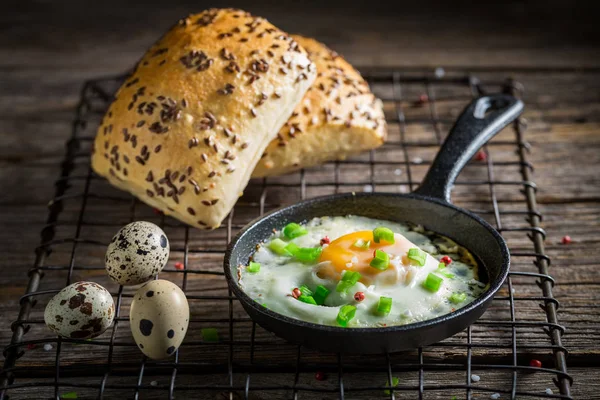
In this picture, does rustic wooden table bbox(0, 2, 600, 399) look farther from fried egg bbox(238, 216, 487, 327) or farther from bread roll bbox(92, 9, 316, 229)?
bread roll bbox(92, 9, 316, 229)

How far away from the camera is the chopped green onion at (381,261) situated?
2529 millimetres

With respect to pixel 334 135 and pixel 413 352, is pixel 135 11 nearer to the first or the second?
pixel 334 135

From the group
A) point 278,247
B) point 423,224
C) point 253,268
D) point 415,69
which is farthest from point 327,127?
point 415,69

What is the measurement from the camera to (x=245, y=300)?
7.88 ft

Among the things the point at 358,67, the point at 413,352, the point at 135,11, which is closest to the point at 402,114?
the point at 358,67

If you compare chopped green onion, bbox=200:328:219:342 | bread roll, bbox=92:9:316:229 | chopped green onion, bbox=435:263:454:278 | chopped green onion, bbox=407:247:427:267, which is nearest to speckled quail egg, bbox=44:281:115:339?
chopped green onion, bbox=200:328:219:342

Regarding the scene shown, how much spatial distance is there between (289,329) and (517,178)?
184cm

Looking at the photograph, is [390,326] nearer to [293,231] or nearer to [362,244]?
[362,244]

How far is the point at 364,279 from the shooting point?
2535 millimetres

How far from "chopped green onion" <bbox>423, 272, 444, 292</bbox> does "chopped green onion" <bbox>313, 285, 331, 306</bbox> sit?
1.06 feet

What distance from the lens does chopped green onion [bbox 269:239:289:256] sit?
279 centimetres

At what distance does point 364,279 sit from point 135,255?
786 mm

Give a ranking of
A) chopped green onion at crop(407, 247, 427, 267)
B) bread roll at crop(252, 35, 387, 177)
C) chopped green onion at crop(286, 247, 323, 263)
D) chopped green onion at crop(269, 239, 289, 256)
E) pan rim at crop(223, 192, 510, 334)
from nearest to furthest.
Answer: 1. pan rim at crop(223, 192, 510, 334)
2. chopped green onion at crop(407, 247, 427, 267)
3. chopped green onion at crop(286, 247, 323, 263)
4. chopped green onion at crop(269, 239, 289, 256)
5. bread roll at crop(252, 35, 387, 177)

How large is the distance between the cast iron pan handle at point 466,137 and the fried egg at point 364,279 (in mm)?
284
